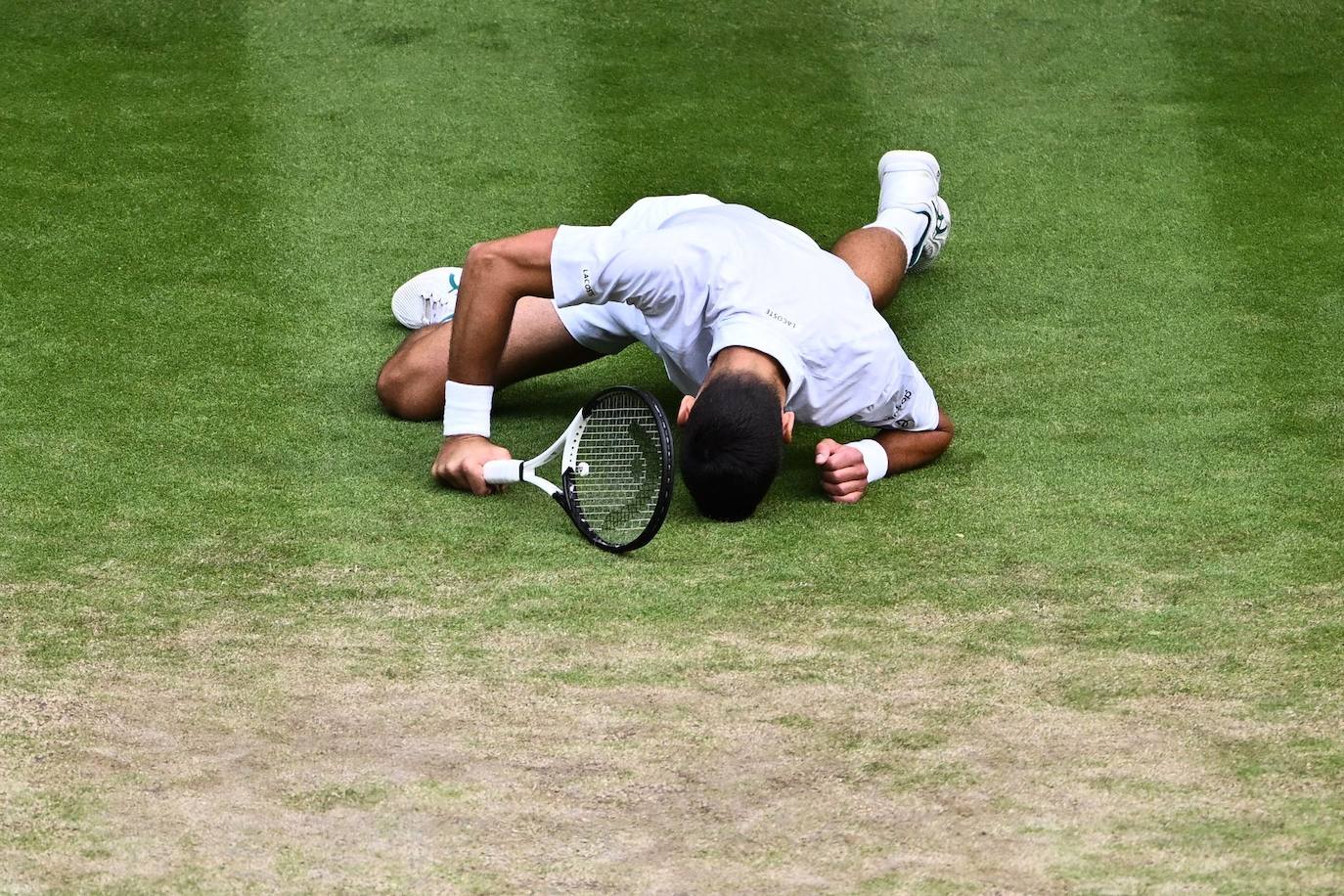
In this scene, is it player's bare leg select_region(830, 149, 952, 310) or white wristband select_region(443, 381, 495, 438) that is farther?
player's bare leg select_region(830, 149, 952, 310)

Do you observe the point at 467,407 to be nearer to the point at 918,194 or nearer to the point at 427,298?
the point at 427,298

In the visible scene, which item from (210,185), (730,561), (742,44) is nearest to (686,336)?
(730,561)

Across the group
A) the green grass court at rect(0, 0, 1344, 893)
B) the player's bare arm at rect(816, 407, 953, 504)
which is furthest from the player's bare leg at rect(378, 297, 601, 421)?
the player's bare arm at rect(816, 407, 953, 504)

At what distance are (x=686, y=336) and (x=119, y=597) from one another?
72.3 inches

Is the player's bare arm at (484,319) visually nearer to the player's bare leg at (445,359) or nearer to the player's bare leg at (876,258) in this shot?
the player's bare leg at (445,359)

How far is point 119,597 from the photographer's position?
4625 millimetres

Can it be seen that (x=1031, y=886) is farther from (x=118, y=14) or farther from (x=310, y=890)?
(x=118, y=14)

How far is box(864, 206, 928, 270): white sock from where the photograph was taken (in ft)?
21.6

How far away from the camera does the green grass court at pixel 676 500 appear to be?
374 cm

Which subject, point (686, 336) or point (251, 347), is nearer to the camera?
point (686, 336)

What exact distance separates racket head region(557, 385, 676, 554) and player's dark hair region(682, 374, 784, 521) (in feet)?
0.38

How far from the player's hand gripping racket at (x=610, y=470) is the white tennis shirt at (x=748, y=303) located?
0.35 metres

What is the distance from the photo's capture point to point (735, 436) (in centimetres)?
469

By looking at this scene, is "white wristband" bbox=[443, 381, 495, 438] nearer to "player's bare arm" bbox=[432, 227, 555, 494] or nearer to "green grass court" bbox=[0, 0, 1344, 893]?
"player's bare arm" bbox=[432, 227, 555, 494]
